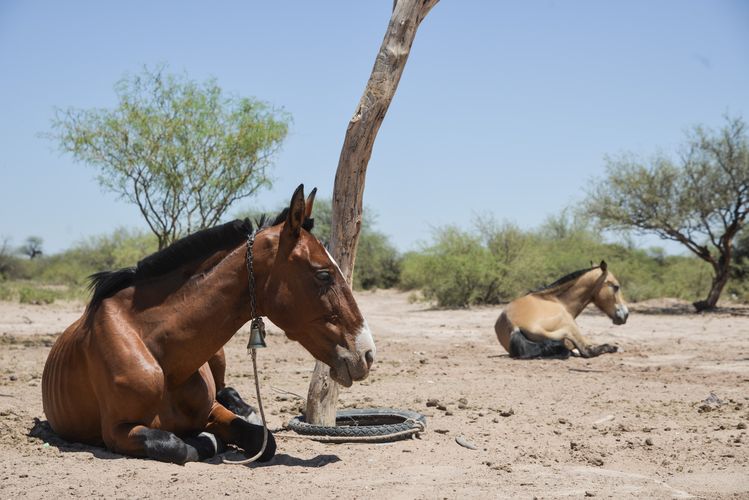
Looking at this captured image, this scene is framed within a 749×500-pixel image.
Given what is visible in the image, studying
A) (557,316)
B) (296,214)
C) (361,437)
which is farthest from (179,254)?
(557,316)

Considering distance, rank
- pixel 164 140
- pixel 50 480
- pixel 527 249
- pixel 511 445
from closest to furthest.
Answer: pixel 50 480 < pixel 511 445 < pixel 164 140 < pixel 527 249

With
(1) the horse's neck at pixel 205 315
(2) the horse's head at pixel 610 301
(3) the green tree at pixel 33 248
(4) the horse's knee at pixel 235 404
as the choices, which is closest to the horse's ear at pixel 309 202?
(1) the horse's neck at pixel 205 315

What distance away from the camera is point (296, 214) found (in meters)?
4.50

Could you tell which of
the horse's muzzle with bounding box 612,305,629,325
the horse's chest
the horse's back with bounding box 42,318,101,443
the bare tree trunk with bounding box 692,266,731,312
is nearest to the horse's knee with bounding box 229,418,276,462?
the horse's chest

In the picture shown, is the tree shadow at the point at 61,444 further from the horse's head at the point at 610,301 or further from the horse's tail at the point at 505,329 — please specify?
the horse's head at the point at 610,301

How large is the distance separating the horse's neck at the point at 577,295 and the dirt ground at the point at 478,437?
3.75 feet

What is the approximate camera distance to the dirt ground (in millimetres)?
4141

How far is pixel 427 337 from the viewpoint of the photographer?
16562mm

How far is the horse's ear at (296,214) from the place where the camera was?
441 cm

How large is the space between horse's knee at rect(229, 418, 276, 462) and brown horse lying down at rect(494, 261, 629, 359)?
307 inches

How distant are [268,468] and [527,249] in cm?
2457

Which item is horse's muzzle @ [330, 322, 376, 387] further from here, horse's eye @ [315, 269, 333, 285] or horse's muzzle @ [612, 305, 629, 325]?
horse's muzzle @ [612, 305, 629, 325]

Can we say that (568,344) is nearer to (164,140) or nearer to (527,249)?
(164,140)

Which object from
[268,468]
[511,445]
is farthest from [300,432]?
[511,445]
